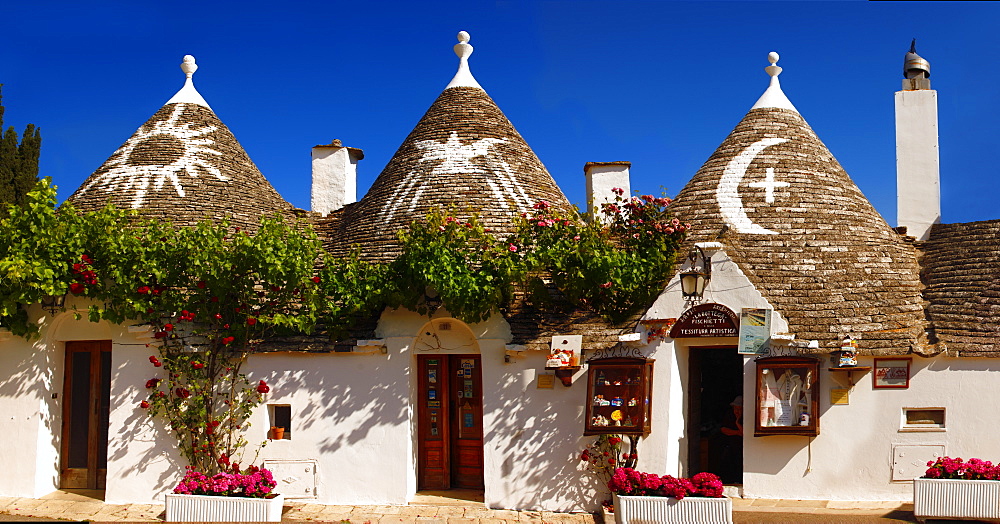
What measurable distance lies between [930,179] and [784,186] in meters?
2.77

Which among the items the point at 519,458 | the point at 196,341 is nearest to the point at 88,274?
the point at 196,341

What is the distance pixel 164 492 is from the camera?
1265 cm

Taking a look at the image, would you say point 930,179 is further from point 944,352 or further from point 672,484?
point 672,484

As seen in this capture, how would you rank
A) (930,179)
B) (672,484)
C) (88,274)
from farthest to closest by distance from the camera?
(930,179) → (88,274) → (672,484)

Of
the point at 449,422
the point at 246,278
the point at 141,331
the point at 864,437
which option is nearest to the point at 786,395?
the point at 864,437

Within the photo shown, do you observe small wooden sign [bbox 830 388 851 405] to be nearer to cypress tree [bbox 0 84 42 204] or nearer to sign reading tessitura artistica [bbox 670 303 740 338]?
sign reading tessitura artistica [bbox 670 303 740 338]

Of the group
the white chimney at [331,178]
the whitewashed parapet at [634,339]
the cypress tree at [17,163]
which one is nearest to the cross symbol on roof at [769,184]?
the whitewashed parapet at [634,339]

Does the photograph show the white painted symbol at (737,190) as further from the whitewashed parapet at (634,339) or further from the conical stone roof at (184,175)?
the conical stone roof at (184,175)

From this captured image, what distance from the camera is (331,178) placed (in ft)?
55.4

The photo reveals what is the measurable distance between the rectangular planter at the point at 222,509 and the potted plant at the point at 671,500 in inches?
165

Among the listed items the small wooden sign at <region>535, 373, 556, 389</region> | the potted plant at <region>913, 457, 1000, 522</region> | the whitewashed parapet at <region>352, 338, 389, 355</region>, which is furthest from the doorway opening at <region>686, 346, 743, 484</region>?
the whitewashed parapet at <region>352, 338, 389, 355</region>

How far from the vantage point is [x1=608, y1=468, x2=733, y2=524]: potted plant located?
34.9 ft

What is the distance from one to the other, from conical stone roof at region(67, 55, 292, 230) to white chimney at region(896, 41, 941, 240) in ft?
33.0

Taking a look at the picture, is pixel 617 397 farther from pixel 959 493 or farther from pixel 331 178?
pixel 331 178
